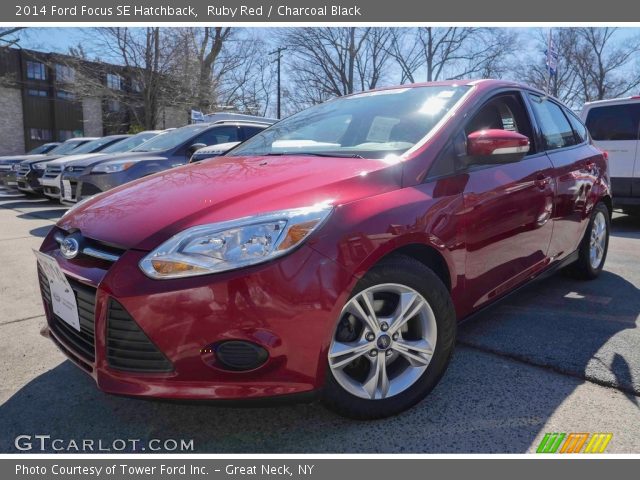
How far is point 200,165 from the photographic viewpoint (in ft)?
9.32

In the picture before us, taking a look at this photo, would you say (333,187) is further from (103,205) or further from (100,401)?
(100,401)

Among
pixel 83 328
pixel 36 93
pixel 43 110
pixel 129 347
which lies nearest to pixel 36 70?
pixel 36 93

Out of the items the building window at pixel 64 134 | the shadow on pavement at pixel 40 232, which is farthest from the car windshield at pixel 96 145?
the building window at pixel 64 134

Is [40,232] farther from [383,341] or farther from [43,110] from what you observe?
[43,110]

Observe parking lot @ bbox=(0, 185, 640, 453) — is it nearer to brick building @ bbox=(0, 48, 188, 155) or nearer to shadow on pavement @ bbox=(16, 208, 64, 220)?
shadow on pavement @ bbox=(16, 208, 64, 220)

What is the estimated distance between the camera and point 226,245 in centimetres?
175

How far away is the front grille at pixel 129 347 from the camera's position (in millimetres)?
1756

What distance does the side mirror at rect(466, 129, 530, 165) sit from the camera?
7.94 ft

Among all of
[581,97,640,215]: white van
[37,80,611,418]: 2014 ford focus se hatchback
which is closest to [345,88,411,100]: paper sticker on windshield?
[37,80,611,418]: 2014 ford focus se hatchback

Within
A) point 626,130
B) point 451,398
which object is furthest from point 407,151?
point 626,130

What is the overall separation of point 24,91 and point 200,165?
125ft

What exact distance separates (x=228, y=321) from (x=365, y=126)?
Answer: 62.2 inches

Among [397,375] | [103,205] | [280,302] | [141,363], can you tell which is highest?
[103,205]

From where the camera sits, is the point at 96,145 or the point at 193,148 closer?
the point at 193,148
